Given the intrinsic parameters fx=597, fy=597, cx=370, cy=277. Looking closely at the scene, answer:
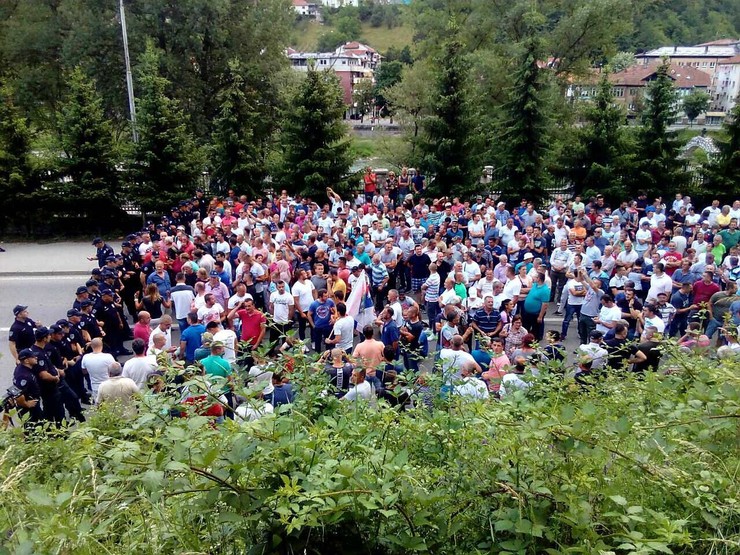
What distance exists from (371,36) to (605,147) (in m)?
140

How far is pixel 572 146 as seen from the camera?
2166cm

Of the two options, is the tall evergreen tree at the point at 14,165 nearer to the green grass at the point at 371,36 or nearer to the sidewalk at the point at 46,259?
the sidewalk at the point at 46,259

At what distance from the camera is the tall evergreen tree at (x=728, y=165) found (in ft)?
68.0

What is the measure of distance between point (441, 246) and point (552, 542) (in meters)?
9.89

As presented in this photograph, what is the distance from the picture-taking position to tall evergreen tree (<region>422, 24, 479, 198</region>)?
68.8ft

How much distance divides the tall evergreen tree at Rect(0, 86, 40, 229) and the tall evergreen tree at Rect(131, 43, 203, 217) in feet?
10.2

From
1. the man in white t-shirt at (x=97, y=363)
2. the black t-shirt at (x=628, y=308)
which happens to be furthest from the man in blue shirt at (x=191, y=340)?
the black t-shirt at (x=628, y=308)

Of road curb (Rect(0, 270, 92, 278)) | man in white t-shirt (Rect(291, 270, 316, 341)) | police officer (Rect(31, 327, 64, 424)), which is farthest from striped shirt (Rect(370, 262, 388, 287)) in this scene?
road curb (Rect(0, 270, 92, 278))

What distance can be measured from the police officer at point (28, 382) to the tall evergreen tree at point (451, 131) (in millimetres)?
16169

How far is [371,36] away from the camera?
149750 mm

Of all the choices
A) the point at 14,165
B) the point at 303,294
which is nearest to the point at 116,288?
the point at 303,294

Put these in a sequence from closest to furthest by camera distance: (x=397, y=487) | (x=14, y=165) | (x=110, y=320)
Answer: (x=397, y=487) → (x=110, y=320) → (x=14, y=165)

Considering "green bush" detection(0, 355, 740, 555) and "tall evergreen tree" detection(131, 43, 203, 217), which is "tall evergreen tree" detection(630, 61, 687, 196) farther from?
"green bush" detection(0, 355, 740, 555)

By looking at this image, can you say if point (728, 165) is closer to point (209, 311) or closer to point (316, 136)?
point (316, 136)
